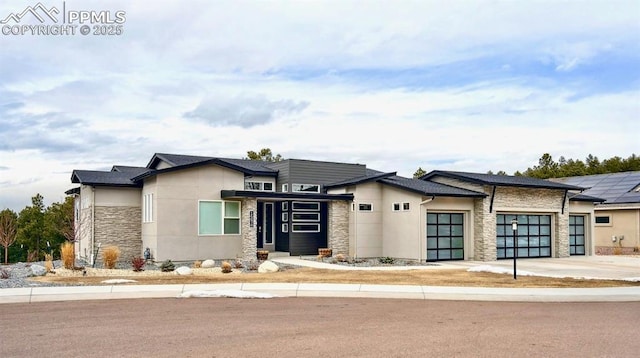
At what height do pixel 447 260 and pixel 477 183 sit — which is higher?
pixel 477 183

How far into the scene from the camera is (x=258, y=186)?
29.3 m

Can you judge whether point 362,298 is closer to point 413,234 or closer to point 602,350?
point 602,350

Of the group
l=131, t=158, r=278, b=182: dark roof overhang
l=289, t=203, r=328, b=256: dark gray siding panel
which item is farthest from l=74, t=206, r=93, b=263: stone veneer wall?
l=289, t=203, r=328, b=256: dark gray siding panel

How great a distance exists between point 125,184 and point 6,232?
6.46 m

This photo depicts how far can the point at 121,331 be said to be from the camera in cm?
1008

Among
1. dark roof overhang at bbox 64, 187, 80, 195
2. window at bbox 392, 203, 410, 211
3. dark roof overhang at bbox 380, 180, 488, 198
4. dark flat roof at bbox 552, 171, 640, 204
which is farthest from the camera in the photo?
dark flat roof at bbox 552, 171, 640, 204

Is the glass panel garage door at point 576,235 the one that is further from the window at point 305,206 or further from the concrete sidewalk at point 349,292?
the concrete sidewalk at point 349,292

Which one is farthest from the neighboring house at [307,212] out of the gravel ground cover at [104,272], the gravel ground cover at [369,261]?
the gravel ground cover at [104,272]

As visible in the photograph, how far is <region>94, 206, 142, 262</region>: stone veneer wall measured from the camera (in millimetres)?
26125

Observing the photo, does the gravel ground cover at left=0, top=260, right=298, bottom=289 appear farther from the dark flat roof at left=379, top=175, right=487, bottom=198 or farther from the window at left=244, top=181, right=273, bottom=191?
the dark flat roof at left=379, top=175, right=487, bottom=198

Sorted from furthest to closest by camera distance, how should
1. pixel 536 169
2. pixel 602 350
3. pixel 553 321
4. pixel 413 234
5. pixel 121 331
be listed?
1. pixel 536 169
2. pixel 413 234
3. pixel 553 321
4. pixel 121 331
5. pixel 602 350

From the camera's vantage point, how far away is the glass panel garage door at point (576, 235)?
3291 cm

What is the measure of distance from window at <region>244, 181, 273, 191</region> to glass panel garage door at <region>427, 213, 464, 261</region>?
300 inches

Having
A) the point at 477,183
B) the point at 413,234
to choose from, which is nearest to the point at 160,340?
the point at 413,234
